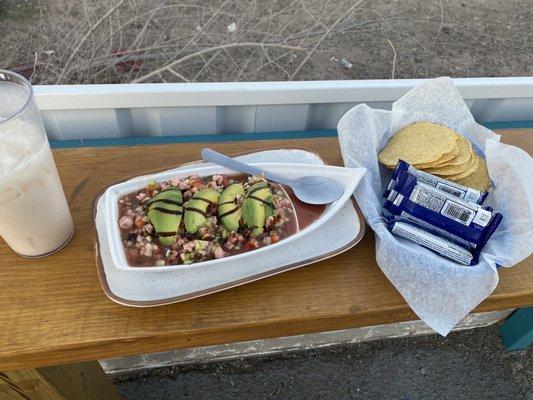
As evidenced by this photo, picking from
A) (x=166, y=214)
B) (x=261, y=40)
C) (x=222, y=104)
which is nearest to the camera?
(x=166, y=214)

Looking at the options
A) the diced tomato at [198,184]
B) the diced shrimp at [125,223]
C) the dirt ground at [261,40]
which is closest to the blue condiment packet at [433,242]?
the diced tomato at [198,184]

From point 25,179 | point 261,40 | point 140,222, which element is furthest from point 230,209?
point 261,40

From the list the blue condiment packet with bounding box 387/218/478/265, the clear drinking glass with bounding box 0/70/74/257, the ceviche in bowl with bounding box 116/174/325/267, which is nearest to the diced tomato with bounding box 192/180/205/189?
the ceviche in bowl with bounding box 116/174/325/267

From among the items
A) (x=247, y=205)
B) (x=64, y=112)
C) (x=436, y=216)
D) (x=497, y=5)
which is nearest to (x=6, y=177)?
(x=247, y=205)

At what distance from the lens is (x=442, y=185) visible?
2.82ft

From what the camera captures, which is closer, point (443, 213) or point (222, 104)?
point (443, 213)

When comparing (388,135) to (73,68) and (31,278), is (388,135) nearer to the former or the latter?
(31,278)

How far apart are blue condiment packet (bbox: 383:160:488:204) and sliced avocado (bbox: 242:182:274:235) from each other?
0.26 metres

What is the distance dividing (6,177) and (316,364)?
4.15 feet

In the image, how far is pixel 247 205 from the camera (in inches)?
31.4

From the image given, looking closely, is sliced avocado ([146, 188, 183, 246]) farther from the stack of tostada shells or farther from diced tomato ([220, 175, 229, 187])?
the stack of tostada shells

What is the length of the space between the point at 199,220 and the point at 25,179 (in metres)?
0.27

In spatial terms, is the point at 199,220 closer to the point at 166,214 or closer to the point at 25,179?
the point at 166,214

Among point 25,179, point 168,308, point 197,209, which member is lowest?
point 168,308
